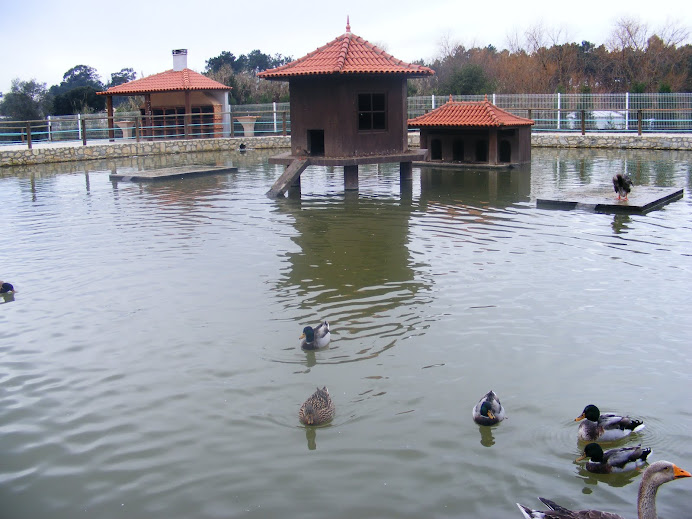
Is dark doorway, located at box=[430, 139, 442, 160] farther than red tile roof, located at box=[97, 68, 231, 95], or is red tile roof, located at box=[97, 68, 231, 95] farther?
red tile roof, located at box=[97, 68, 231, 95]

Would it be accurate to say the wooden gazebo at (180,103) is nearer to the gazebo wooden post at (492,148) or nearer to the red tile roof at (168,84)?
the red tile roof at (168,84)

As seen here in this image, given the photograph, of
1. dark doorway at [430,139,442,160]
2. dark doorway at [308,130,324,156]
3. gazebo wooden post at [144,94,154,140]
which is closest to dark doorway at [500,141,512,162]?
dark doorway at [430,139,442,160]

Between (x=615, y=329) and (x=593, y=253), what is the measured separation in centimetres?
360

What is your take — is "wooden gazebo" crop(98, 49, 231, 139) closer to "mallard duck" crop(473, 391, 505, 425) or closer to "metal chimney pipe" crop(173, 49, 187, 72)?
"metal chimney pipe" crop(173, 49, 187, 72)

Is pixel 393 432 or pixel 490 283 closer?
pixel 393 432

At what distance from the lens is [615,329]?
8.50m

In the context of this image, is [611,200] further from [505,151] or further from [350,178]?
[505,151]

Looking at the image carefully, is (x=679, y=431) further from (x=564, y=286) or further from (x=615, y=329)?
(x=564, y=286)

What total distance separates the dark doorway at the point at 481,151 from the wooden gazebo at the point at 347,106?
4.92 metres

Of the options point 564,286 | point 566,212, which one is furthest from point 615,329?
point 566,212

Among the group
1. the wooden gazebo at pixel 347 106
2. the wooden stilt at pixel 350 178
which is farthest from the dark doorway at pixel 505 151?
the wooden stilt at pixel 350 178

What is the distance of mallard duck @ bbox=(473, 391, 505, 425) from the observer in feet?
20.7

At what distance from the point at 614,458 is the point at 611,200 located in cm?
1116

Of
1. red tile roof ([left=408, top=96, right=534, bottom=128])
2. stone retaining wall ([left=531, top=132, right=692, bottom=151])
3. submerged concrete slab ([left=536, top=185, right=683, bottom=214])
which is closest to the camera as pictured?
submerged concrete slab ([left=536, top=185, right=683, bottom=214])
